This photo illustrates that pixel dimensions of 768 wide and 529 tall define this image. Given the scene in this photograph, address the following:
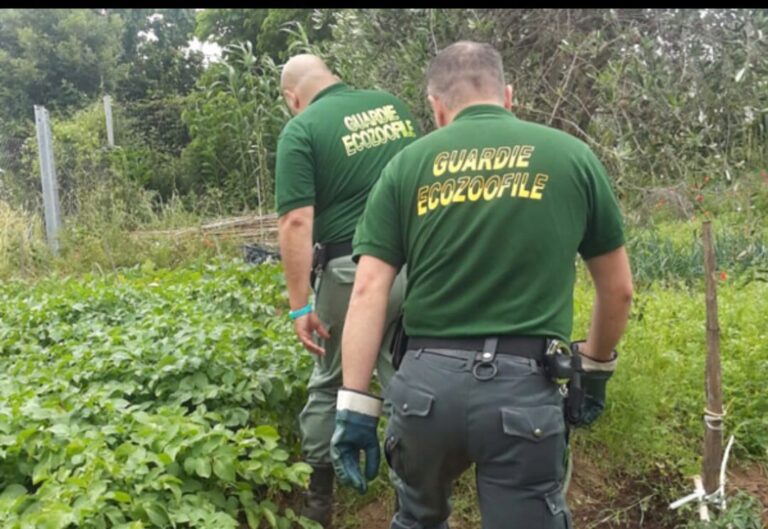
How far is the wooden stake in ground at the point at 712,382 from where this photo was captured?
10.6 feet

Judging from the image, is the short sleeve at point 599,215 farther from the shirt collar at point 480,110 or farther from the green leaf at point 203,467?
the green leaf at point 203,467

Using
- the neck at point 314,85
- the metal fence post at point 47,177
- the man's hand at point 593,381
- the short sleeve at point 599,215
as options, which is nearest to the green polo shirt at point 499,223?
the short sleeve at point 599,215

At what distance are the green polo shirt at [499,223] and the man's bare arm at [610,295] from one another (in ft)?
0.20

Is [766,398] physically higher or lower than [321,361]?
lower

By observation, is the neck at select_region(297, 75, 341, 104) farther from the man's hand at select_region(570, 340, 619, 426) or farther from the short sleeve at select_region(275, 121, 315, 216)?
the man's hand at select_region(570, 340, 619, 426)

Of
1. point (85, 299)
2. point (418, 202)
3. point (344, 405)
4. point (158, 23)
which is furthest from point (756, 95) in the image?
point (158, 23)

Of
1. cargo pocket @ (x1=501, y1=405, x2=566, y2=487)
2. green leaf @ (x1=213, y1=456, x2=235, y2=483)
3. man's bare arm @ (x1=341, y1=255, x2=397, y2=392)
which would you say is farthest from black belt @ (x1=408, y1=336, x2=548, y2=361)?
green leaf @ (x1=213, y1=456, x2=235, y2=483)

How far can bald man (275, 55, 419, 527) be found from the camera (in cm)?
355

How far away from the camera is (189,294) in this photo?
5.49 meters

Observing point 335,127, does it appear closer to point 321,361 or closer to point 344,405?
point 321,361

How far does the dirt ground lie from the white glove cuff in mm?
1356

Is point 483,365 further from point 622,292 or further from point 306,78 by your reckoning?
point 306,78

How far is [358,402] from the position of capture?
8.51 feet

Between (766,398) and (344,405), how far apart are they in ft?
8.45
